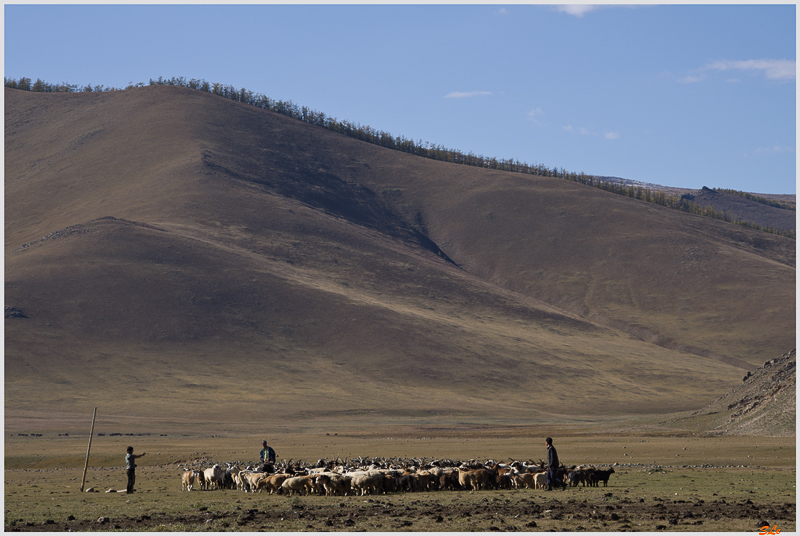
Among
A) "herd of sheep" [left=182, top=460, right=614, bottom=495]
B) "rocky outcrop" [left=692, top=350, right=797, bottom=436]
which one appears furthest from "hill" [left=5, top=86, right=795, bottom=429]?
"herd of sheep" [left=182, top=460, right=614, bottom=495]

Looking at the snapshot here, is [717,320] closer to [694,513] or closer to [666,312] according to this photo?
[666,312]

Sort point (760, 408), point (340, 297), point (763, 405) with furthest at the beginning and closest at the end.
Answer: point (340, 297), point (763, 405), point (760, 408)

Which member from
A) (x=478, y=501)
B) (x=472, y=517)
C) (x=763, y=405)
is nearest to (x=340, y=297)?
(x=763, y=405)

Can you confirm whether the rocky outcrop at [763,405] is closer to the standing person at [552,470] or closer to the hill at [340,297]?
the standing person at [552,470]

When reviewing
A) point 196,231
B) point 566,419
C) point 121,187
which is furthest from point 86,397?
point 121,187

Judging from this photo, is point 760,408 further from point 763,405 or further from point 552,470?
point 552,470

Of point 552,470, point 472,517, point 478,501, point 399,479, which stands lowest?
point 399,479

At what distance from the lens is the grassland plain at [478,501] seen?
16.7m

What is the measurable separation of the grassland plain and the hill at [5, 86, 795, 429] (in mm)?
40689

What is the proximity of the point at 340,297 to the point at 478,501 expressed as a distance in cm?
10043

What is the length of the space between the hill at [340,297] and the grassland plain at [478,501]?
4069cm

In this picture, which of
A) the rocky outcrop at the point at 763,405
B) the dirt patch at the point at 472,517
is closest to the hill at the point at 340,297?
the rocky outcrop at the point at 763,405

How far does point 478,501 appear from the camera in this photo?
20.4 meters

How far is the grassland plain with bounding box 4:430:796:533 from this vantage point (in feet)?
54.7
